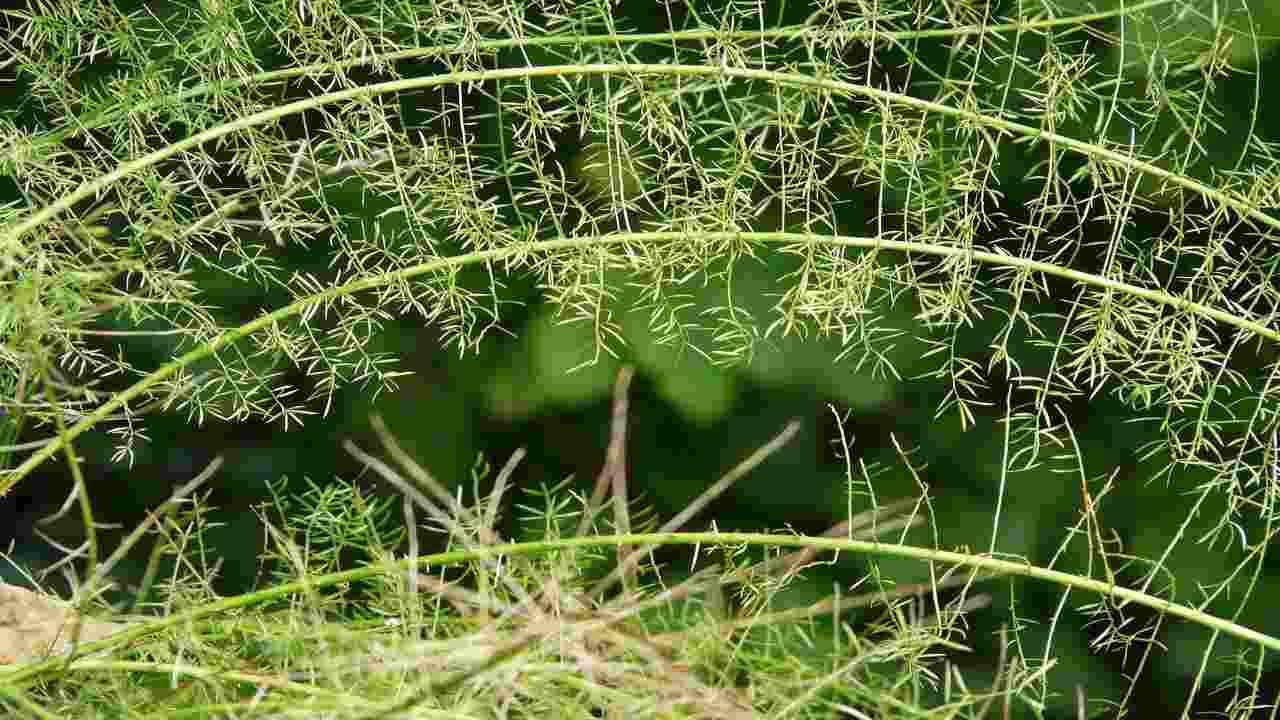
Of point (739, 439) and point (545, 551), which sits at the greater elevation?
point (545, 551)

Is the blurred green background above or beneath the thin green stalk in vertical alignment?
beneath

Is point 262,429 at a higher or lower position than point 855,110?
lower

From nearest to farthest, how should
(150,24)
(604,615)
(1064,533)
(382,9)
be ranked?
(604,615), (382,9), (150,24), (1064,533)

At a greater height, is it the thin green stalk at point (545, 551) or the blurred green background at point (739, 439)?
the thin green stalk at point (545, 551)

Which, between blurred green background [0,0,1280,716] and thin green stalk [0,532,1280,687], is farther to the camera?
blurred green background [0,0,1280,716]

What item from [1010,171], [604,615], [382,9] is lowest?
[1010,171]

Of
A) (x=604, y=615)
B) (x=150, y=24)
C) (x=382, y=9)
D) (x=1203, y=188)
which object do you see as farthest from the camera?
(x=150, y=24)

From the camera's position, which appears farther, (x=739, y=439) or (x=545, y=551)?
(x=739, y=439)

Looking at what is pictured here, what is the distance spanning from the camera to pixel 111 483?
202 centimetres

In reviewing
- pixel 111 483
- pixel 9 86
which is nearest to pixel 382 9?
pixel 9 86

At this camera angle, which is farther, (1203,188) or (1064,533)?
(1064,533)

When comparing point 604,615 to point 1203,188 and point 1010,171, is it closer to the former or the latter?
point 1203,188

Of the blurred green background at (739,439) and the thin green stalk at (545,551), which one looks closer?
the thin green stalk at (545,551)

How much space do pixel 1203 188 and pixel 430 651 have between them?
0.66 metres
